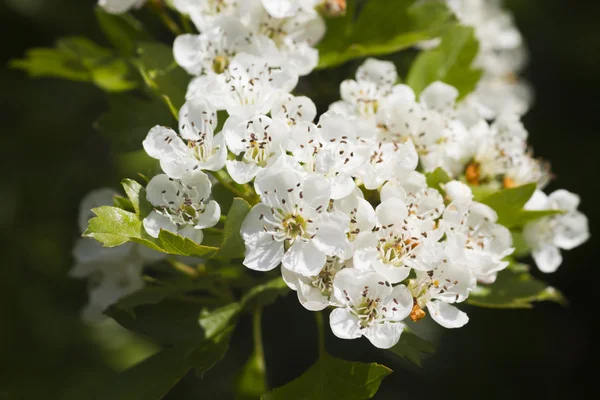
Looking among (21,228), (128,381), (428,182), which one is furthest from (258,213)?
(21,228)

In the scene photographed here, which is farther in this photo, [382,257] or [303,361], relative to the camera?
[303,361]

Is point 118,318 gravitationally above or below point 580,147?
above

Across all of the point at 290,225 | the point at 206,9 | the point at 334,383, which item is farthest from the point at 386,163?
the point at 206,9

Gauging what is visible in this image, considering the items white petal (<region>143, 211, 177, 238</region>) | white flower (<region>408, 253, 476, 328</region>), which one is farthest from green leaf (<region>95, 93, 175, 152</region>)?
white flower (<region>408, 253, 476, 328</region>)

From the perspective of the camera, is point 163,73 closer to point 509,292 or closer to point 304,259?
point 304,259

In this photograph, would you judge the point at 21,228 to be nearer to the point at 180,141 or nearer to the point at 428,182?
the point at 180,141

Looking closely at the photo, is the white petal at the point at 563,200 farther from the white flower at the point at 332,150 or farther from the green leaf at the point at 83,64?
the green leaf at the point at 83,64

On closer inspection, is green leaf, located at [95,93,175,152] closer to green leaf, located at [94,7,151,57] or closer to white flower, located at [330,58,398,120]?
green leaf, located at [94,7,151,57]
